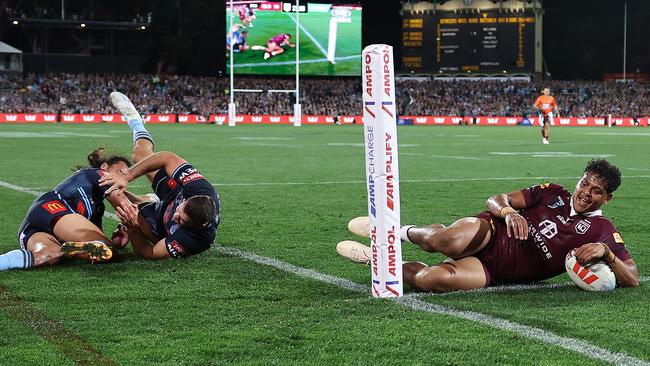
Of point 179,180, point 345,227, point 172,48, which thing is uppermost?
point 172,48

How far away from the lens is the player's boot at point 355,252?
22.5 feet

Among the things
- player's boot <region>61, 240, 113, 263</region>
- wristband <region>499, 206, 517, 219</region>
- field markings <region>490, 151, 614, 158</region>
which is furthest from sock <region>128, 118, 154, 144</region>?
field markings <region>490, 151, 614, 158</region>

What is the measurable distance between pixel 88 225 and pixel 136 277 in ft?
2.80

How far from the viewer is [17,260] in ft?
23.2

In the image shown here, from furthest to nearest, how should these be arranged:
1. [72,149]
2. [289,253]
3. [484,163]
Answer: [72,149]
[484,163]
[289,253]

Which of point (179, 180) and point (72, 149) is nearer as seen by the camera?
point (179, 180)

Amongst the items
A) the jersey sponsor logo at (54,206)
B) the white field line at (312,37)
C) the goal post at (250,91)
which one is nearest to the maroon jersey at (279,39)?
the white field line at (312,37)

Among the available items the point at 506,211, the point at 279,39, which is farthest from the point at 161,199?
the point at 279,39

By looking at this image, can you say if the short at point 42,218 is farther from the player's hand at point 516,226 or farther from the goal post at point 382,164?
the player's hand at point 516,226

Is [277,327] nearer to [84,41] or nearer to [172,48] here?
[84,41]

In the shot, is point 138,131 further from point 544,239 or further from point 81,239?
point 544,239

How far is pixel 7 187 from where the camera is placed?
13969 millimetres

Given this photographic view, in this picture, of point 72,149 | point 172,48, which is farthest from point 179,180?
point 172,48

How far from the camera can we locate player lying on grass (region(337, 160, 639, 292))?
6.15 meters
